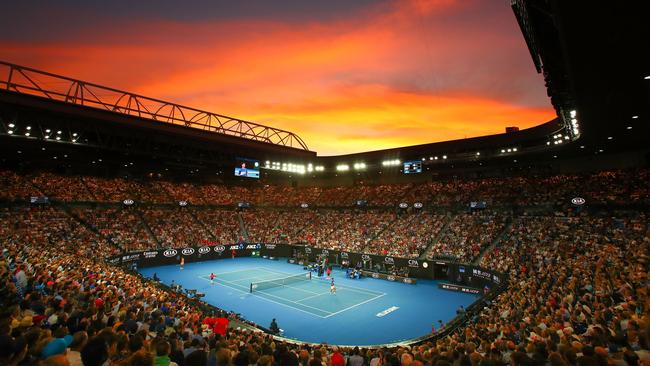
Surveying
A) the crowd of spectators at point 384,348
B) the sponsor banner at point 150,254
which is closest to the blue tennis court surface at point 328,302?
the sponsor banner at point 150,254

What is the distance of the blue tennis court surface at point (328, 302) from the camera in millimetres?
21391

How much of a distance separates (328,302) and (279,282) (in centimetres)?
875

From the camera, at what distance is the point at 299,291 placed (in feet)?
103

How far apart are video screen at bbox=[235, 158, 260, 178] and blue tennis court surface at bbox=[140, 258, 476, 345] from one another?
13045 millimetres

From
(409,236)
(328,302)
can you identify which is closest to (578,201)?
(409,236)

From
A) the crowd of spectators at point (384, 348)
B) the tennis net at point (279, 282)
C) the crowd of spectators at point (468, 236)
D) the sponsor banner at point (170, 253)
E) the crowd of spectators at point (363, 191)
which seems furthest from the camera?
the sponsor banner at point (170, 253)

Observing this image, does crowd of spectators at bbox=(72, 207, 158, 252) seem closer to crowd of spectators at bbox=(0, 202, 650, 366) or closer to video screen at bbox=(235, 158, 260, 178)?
crowd of spectators at bbox=(0, 202, 650, 366)

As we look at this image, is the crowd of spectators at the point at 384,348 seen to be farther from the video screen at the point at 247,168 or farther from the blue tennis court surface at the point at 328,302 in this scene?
the video screen at the point at 247,168

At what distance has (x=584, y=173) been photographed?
37.0 metres

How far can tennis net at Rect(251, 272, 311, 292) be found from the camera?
32531mm

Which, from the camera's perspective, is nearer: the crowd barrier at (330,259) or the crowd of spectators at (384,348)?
the crowd of spectators at (384,348)

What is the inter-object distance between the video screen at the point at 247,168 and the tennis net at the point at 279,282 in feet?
53.3

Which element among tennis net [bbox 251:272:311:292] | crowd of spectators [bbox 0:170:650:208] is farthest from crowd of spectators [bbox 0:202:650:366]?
tennis net [bbox 251:272:311:292]

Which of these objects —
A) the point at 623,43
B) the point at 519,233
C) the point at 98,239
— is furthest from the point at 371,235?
the point at 623,43
